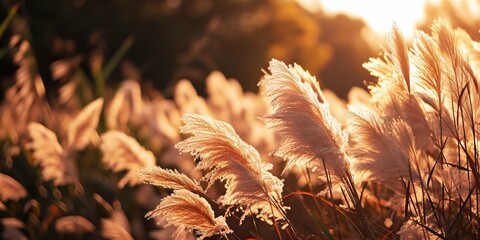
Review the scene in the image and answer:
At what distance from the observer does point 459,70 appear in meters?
2.57

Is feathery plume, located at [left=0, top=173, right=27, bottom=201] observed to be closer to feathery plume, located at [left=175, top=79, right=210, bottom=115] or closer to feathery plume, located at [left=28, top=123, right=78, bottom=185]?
feathery plume, located at [left=28, top=123, right=78, bottom=185]

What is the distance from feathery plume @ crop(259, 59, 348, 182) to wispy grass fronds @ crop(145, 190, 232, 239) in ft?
1.03

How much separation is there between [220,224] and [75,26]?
65.5 feet

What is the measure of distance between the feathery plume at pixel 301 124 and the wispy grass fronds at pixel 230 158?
0.11 m

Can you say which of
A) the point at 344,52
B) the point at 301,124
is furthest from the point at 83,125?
the point at 344,52

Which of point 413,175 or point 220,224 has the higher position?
point 413,175

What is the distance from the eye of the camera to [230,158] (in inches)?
100

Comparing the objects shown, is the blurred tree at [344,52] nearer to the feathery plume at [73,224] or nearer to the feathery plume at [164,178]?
the feathery plume at [73,224]

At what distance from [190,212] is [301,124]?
49 centimetres

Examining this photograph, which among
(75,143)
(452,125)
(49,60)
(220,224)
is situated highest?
(452,125)

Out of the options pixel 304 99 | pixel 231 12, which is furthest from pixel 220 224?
pixel 231 12

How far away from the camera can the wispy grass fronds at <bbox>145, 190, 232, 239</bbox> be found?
99.7 inches

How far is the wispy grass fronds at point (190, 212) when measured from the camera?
2531 mm

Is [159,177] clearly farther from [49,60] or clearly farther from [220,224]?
[49,60]
